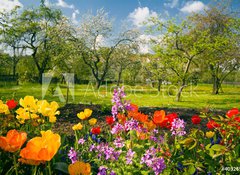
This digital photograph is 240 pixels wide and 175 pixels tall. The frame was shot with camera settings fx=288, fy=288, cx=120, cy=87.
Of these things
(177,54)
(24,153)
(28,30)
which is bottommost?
(24,153)

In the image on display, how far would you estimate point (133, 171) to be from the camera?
228 cm

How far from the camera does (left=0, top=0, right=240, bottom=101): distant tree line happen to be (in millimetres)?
19297

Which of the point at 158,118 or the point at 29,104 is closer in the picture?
the point at 158,118

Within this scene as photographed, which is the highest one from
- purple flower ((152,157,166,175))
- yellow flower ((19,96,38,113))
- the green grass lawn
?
yellow flower ((19,96,38,113))

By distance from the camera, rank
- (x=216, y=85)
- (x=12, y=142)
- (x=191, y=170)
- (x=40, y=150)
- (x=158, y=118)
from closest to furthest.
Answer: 1. (x=40, y=150)
2. (x=12, y=142)
3. (x=191, y=170)
4. (x=158, y=118)
5. (x=216, y=85)

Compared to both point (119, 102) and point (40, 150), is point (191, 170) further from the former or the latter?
point (40, 150)

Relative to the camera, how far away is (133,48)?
109ft

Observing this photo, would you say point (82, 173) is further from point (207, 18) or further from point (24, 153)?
point (207, 18)

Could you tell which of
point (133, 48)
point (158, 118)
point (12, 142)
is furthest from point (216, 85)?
point (12, 142)

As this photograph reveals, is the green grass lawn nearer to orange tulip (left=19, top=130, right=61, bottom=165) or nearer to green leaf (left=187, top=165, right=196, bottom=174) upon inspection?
green leaf (left=187, top=165, right=196, bottom=174)

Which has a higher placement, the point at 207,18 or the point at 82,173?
the point at 207,18

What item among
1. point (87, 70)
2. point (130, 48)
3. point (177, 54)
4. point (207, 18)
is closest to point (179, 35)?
point (177, 54)

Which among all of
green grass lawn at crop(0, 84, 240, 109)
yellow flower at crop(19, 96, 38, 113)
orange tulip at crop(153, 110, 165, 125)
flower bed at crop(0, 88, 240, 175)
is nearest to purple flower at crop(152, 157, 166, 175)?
flower bed at crop(0, 88, 240, 175)

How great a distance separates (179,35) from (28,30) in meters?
27.3
